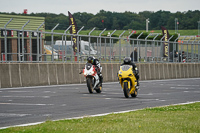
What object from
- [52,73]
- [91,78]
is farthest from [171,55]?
[91,78]

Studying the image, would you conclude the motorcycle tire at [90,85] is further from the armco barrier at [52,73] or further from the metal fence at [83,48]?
the metal fence at [83,48]

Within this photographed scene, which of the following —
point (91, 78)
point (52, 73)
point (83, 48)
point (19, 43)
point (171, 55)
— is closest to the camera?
point (91, 78)

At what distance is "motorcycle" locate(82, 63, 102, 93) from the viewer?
1861cm

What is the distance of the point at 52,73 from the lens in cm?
2473

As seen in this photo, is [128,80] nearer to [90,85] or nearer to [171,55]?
[90,85]

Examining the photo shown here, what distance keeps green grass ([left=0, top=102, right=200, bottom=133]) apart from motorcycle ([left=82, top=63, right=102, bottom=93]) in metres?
8.39

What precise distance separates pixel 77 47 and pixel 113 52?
178 inches

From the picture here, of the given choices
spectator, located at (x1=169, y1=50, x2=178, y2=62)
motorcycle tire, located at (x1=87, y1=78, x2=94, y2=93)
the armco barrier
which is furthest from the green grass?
spectator, located at (x1=169, y1=50, x2=178, y2=62)

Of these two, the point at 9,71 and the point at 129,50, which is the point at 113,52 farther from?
the point at 9,71

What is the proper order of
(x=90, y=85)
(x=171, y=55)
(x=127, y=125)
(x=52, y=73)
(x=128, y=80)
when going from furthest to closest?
(x=171, y=55) < (x=52, y=73) < (x=90, y=85) < (x=128, y=80) < (x=127, y=125)

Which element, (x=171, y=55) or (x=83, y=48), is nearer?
(x=83, y=48)

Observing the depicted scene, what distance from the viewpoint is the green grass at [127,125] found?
7832 millimetres

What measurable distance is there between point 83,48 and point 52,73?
5486 millimetres

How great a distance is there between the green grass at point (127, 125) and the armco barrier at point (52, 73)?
12.2 metres
